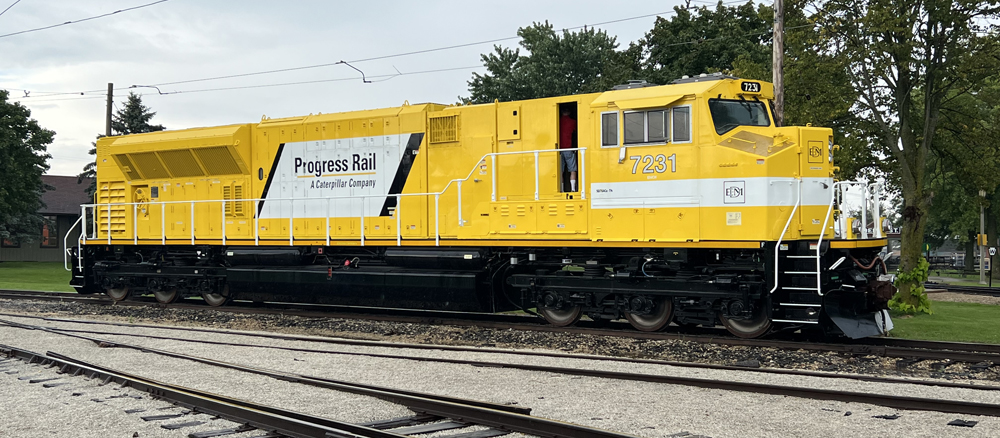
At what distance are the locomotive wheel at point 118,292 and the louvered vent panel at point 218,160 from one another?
3972mm

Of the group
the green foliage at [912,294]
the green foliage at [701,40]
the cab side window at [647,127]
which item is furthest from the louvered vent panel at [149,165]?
the green foliage at [701,40]

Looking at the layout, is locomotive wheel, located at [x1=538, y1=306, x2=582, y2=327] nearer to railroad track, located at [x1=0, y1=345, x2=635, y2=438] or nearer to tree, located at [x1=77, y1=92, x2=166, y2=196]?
railroad track, located at [x1=0, y1=345, x2=635, y2=438]

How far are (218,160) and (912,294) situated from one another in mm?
15451

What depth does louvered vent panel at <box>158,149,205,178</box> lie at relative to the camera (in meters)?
18.4

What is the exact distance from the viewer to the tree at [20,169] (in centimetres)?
4591

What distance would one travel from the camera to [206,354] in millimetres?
11695

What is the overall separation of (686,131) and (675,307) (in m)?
2.61

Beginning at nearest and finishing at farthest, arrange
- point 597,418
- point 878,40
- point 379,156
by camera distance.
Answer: point 597,418
point 379,156
point 878,40

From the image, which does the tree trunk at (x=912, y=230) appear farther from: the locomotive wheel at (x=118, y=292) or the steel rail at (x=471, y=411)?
the locomotive wheel at (x=118, y=292)

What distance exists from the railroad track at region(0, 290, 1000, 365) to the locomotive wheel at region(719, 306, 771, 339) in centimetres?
20

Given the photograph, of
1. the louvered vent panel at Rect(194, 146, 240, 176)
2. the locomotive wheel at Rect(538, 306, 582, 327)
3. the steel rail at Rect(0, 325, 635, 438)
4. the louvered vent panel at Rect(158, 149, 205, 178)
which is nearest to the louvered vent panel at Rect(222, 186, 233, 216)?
the louvered vent panel at Rect(194, 146, 240, 176)

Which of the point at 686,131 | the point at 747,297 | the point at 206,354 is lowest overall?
the point at 206,354

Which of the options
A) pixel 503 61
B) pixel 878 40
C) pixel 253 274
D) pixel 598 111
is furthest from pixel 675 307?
pixel 503 61

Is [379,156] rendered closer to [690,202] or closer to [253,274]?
[253,274]
